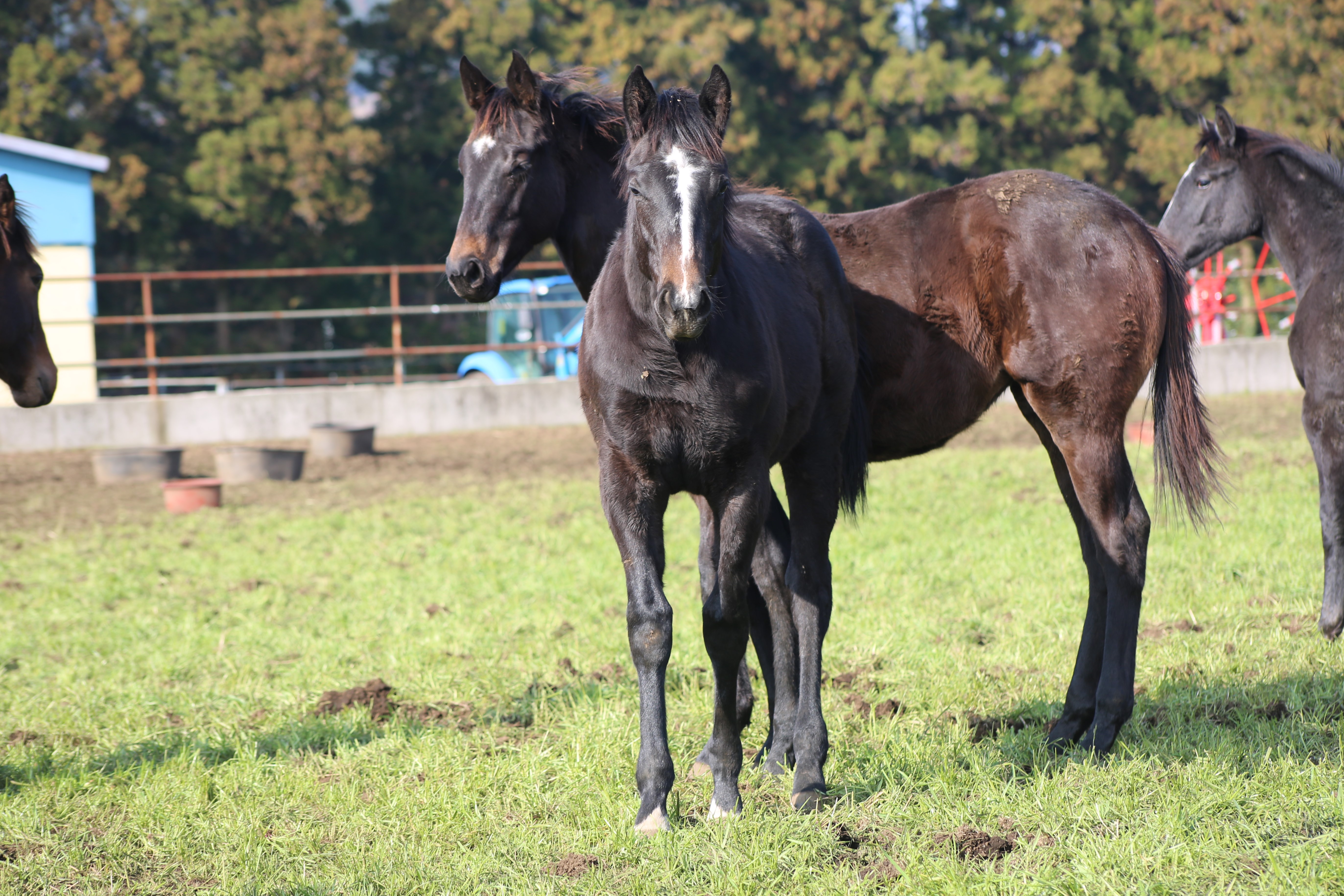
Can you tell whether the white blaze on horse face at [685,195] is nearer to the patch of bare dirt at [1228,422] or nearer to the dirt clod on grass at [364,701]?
the dirt clod on grass at [364,701]

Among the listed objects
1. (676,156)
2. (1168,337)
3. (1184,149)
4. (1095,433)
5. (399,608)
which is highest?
(1184,149)

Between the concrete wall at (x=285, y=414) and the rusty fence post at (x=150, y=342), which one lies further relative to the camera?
the rusty fence post at (x=150, y=342)

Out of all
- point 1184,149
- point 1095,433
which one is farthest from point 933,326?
point 1184,149

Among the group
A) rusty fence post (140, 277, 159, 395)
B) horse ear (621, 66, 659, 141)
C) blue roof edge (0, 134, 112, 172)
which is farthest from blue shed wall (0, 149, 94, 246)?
horse ear (621, 66, 659, 141)

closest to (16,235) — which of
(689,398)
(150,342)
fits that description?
(689,398)

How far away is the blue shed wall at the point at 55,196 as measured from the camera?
17250 mm

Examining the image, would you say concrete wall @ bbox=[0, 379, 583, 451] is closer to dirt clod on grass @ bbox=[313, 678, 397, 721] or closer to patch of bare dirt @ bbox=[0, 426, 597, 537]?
patch of bare dirt @ bbox=[0, 426, 597, 537]

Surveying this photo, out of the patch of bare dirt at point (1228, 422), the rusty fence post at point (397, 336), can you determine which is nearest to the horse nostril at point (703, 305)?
the patch of bare dirt at point (1228, 422)

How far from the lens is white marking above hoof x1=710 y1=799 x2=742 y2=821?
339cm

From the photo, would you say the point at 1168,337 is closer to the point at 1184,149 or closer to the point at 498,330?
the point at 498,330

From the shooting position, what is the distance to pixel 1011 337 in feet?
14.2

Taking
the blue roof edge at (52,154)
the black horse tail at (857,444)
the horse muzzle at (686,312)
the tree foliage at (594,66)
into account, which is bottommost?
the black horse tail at (857,444)

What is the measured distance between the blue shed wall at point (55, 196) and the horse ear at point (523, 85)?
15.3 meters

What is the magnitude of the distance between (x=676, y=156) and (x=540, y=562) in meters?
4.67
